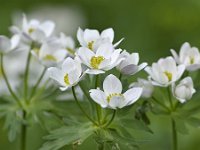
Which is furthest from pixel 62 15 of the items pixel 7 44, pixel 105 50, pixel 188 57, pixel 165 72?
→ pixel 105 50

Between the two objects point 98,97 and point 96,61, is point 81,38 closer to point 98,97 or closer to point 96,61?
point 96,61

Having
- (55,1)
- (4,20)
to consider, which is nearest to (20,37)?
(4,20)

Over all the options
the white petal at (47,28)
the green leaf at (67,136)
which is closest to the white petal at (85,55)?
the green leaf at (67,136)

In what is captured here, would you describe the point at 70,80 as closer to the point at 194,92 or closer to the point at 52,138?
the point at 52,138

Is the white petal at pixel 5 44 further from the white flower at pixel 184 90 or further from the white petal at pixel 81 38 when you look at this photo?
the white flower at pixel 184 90

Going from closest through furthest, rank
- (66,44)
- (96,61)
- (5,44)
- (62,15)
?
1. (96,61)
2. (5,44)
3. (66,44)
4. (62,15)
